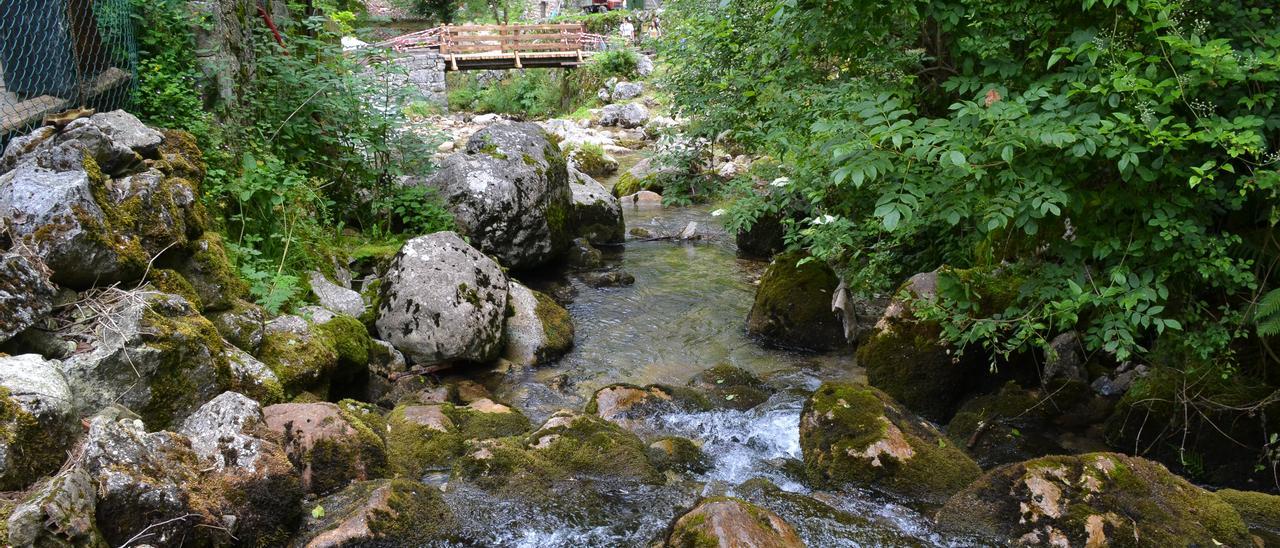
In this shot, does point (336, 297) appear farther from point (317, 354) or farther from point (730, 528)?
point (730, 528)

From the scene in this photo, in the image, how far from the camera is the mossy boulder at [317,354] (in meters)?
5.30

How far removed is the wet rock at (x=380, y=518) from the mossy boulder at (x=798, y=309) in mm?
4619

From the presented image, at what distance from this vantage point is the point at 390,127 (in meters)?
9.26

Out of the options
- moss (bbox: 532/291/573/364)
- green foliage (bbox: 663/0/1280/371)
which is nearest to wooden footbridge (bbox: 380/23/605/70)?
moss (bbox: 532/291/573/364)

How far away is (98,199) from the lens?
464cm

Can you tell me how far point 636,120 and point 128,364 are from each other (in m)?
21.5

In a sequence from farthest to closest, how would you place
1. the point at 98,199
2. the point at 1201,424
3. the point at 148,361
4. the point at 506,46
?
the point at 506,46 < the point at 1201,424 < the point at 98,199 < the point at 148,361

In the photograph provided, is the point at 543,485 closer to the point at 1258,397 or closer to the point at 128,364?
the point at 128,364

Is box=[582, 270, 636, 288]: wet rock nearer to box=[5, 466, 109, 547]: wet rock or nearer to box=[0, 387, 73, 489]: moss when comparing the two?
box=[0, 387, 73, 489]: moss

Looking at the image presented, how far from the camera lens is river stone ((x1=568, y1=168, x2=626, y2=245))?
12.0m

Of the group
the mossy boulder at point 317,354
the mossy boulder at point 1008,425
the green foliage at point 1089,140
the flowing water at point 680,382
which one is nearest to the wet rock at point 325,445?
the flowing water at point 680,382

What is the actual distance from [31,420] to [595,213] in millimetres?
9101

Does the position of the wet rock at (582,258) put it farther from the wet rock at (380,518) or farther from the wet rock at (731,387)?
the wet rock at (380,518)

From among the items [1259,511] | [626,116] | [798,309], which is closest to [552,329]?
[798,309]
